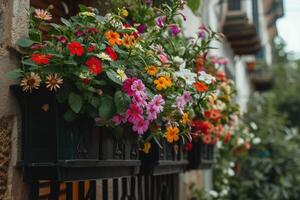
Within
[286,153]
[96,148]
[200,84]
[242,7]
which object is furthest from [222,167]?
[96,148]

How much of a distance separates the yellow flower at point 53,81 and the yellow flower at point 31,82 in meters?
0.03

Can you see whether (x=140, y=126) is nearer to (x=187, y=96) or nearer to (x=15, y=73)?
(x=187, y=96)

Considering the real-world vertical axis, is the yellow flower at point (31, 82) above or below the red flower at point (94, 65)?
below

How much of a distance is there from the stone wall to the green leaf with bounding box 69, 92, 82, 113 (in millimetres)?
267

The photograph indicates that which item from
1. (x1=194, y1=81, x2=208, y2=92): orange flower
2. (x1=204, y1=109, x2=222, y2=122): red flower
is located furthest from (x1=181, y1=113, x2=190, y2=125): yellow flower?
(x1=204, y1=109, x2=222, y2=122): red flower

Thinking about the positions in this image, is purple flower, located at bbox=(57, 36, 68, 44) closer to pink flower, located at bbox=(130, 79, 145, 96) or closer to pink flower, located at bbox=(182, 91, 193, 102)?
pink flower, located at bbox=(130, 79, 145, 96)

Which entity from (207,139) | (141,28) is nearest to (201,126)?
(207,139)

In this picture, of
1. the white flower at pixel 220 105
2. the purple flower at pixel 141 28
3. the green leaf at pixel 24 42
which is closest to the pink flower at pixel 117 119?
the green leaf at pixel 24 42

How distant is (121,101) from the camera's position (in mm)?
2000

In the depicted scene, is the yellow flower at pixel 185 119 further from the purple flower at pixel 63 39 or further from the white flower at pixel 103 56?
the purple flower at pixel 63 39

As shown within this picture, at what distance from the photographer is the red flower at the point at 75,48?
75.8 inches

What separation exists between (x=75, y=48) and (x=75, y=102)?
0.19 metres

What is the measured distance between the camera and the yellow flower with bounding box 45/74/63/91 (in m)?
1.92

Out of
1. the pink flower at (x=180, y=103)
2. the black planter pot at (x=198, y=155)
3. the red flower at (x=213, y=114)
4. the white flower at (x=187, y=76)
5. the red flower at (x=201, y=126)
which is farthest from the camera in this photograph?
the black planter pot at (x=198, y=155)
